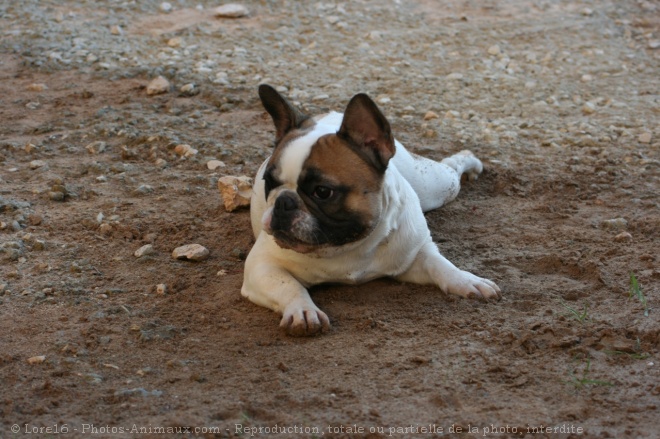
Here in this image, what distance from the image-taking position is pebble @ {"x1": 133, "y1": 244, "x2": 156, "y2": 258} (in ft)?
15.7

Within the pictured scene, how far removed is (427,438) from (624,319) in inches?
51.8

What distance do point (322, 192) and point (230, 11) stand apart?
527 cm

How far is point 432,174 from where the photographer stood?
5406mm

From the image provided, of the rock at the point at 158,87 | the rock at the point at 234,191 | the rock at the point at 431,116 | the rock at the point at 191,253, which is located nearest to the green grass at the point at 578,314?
the rock at the point at 191,253

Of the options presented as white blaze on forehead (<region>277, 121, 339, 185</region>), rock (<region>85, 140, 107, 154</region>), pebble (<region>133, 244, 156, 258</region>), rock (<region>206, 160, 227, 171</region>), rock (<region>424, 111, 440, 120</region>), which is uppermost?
white blaze on forehead (<region>277, 121, 339, 185</region>)

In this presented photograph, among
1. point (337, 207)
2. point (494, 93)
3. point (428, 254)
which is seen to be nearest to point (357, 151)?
point (337, 207)

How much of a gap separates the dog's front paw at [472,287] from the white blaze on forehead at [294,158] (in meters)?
0.95

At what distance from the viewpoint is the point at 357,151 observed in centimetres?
412

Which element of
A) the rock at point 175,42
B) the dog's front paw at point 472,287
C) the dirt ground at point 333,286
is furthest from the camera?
the rock at point 175,42

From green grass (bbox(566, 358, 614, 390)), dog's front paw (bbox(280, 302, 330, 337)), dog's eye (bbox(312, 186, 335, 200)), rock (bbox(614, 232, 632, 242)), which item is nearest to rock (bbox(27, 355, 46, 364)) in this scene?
dog's front paw (bbox(280, 302, 330, 337))

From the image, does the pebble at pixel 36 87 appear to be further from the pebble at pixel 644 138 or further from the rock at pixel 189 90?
the pebble at pixel 644 138

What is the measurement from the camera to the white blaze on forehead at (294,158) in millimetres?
4012

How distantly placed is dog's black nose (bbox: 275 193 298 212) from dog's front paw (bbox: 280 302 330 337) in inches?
17.4

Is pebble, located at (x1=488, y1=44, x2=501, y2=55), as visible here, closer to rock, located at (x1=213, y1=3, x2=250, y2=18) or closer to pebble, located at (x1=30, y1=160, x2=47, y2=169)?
rock, located at (x1=213, y1=3, x2=250, y2=18)
